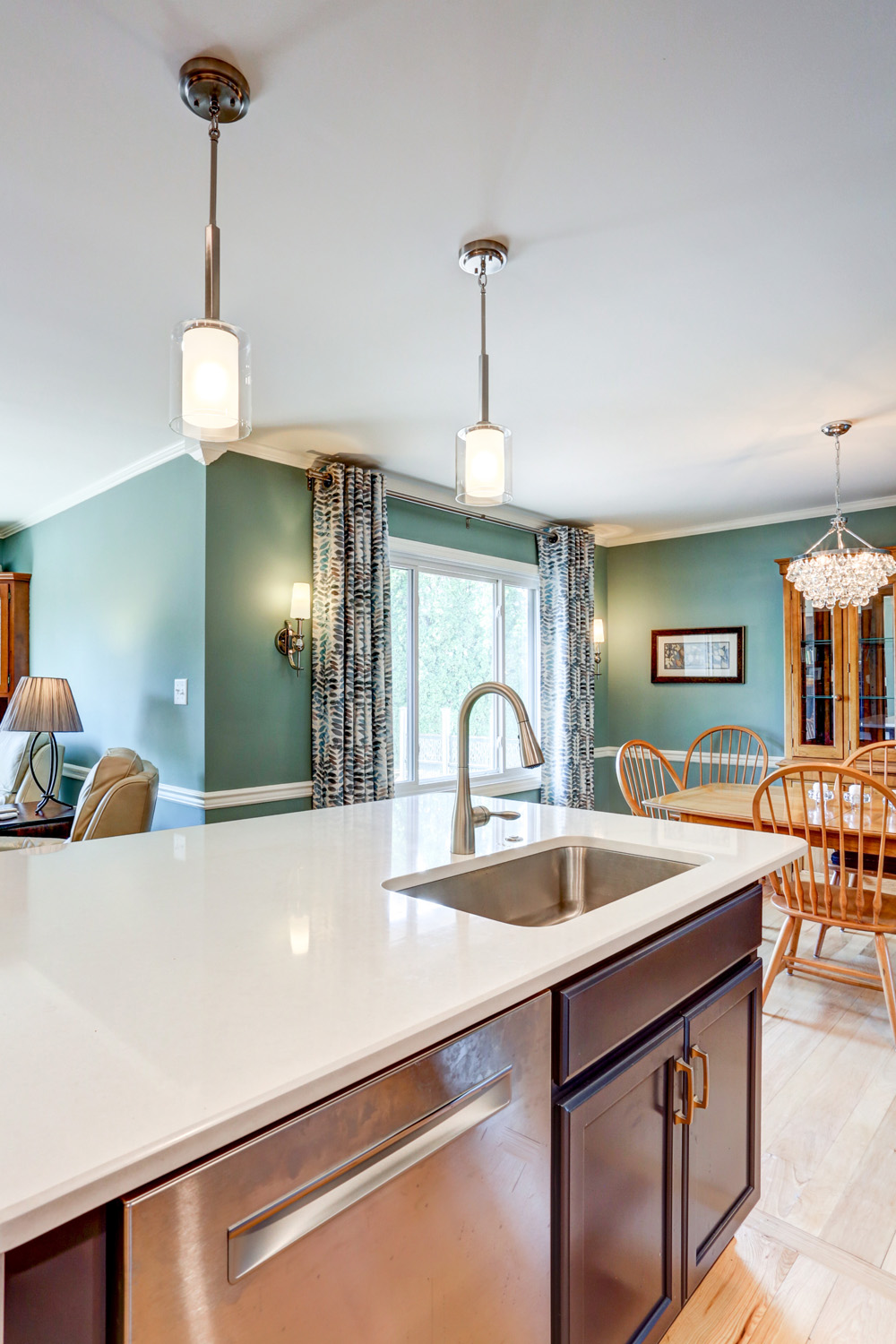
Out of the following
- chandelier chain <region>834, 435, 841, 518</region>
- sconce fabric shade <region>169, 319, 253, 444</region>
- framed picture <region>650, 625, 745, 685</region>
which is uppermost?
chandelier chain <region>834, 435, 841, 518</region>

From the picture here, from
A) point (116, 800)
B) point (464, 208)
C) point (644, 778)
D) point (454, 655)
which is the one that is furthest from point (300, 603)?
point (644, 778)

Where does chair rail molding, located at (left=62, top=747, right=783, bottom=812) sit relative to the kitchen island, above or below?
below

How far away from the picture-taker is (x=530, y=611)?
5.43 m

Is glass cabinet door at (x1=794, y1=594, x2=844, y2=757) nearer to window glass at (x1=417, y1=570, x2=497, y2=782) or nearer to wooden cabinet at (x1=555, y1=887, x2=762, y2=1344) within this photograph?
window glass at (x1=417, y1=570, x2=497, y2=782)

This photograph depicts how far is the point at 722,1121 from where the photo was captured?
1.50 metres

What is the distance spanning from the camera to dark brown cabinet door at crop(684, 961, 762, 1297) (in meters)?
1.40

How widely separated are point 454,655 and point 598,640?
4.44 ft

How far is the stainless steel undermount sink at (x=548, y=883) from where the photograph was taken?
1557 millimetres

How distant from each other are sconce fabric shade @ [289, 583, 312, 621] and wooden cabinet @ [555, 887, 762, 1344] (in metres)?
2.65

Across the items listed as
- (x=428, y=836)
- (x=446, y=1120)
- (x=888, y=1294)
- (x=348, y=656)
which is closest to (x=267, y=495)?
(x=348, y=656)

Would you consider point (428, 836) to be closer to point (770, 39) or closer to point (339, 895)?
point (339, 895)

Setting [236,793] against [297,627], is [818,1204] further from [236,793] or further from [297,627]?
[297,627]

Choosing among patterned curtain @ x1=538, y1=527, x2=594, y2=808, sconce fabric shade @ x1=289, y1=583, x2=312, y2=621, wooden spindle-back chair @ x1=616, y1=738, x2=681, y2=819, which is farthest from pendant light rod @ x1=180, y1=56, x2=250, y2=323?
patterned curtain @ x1=538, y1=527, x2=594, y2=808

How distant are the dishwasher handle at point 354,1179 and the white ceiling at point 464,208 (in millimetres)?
1732
